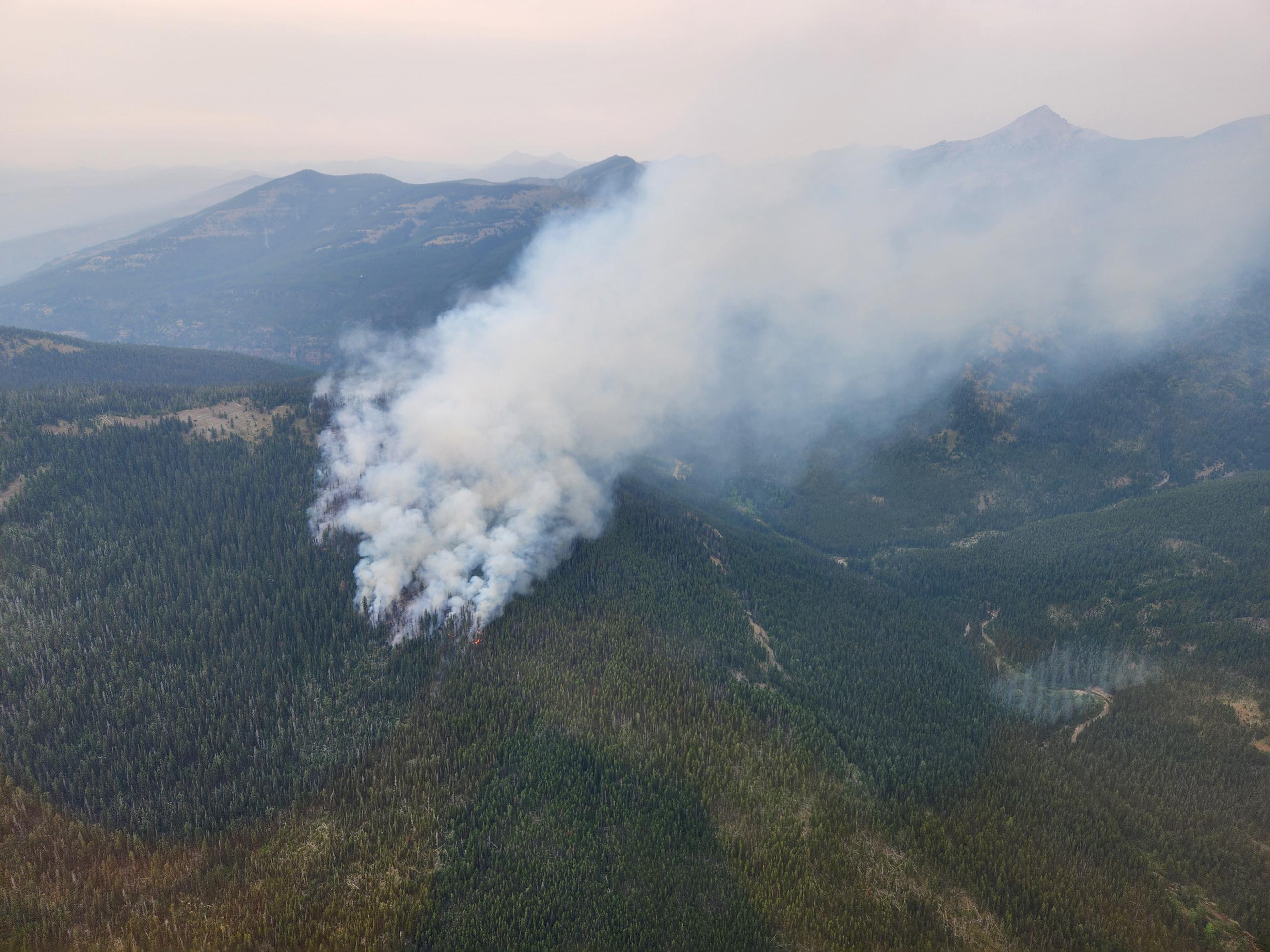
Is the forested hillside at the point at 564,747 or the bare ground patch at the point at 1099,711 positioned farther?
the bare ground patch at the point at 1099,711

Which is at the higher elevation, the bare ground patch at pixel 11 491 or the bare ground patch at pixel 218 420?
the bare ground patch at pixel 218 420

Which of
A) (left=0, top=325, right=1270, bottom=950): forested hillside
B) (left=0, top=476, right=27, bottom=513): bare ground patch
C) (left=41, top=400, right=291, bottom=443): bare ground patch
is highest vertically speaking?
(left=41, top=400, right=291, bottom=443): bare ground patch

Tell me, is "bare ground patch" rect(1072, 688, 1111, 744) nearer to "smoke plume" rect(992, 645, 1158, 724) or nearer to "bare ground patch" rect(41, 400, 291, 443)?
"smoke plume" rect(992, 645, 1158, 724)

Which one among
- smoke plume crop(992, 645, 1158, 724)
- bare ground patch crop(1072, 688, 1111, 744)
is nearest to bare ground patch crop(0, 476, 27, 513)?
smoke plume crop(992, 645, 1158, 724)

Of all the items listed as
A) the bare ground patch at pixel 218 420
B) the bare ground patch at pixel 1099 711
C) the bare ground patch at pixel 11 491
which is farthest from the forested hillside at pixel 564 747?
the bare ground patch at pixel 11 491

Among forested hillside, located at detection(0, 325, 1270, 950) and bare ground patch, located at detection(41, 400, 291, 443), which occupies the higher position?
bare ground patch, located at detection(41, 400, 291, 443)

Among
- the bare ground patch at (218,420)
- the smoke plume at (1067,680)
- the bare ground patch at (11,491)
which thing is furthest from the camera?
the bare ground patch at (218,420)

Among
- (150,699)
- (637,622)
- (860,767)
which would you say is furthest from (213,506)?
(860,767)

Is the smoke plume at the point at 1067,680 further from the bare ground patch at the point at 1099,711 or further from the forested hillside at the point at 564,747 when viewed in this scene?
the bare ground patch at the point at 1099,711
